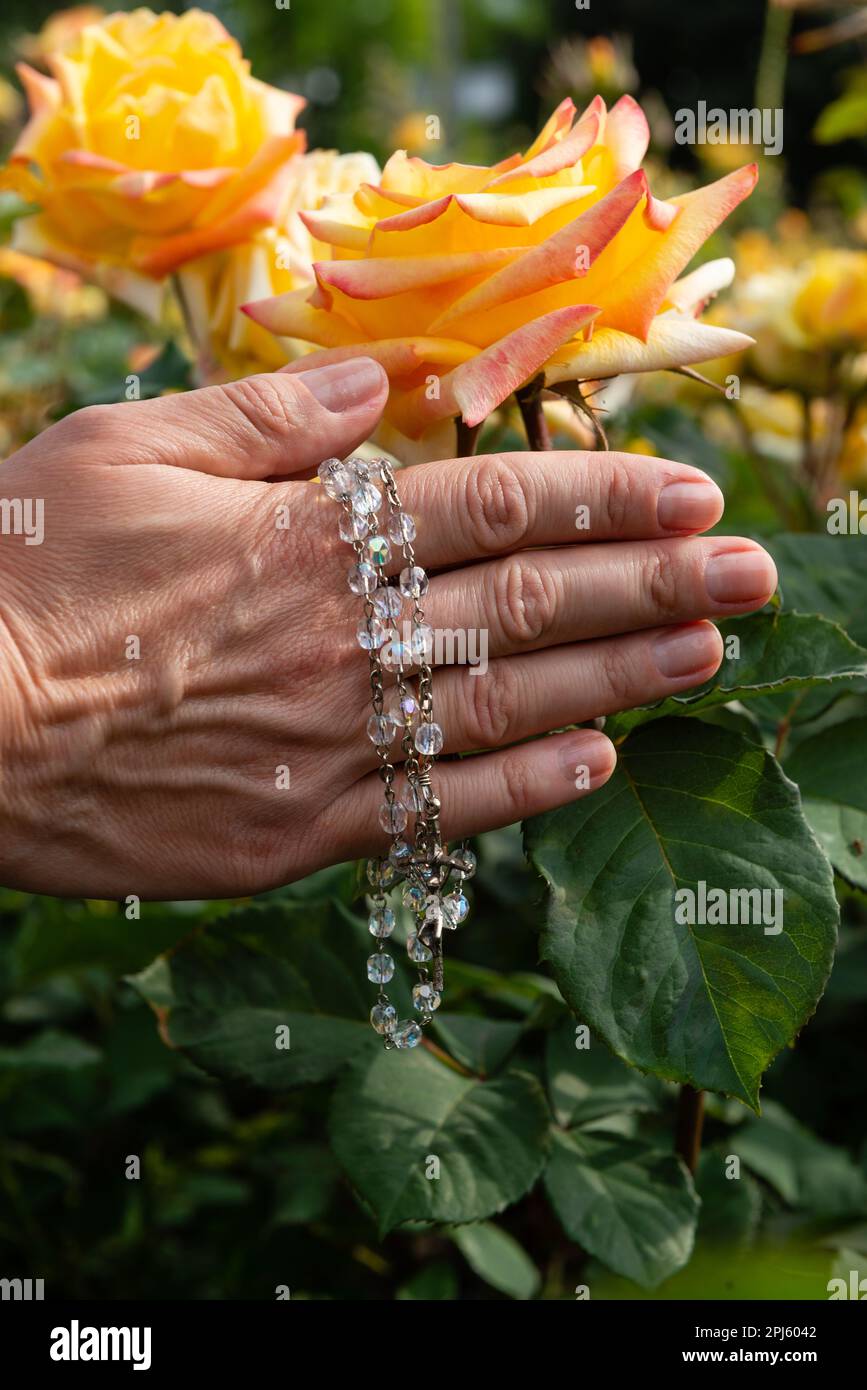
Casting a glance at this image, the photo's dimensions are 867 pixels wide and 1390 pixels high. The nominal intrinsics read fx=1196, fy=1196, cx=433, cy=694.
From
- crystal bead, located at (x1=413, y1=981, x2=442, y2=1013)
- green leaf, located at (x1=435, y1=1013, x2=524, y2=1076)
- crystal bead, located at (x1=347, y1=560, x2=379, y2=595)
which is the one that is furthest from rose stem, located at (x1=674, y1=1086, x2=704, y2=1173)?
crystal bead, located at (x1=347, y1=560, x2=379, y2=595)

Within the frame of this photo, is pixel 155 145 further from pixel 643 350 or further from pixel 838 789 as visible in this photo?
pixel 838 789

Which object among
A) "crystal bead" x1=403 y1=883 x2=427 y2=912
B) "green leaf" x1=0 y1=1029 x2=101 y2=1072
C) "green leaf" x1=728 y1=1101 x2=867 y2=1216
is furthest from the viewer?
"green leaf" x1=0 y1=1029 x2=101 y2=1072

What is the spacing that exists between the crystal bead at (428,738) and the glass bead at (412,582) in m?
0.08

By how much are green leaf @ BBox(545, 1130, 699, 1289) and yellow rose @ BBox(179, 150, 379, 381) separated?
2.10 ft

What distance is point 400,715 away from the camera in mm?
689

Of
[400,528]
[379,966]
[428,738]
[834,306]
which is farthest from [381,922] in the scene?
[834,306]

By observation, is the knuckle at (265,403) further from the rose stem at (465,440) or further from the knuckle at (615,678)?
the knuckle at (615,678)

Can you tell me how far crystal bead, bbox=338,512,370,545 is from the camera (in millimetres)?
673

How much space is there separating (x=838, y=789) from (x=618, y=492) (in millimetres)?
291

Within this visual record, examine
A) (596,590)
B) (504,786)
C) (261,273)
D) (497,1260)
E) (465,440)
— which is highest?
(261,273)

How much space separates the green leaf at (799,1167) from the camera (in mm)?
1065

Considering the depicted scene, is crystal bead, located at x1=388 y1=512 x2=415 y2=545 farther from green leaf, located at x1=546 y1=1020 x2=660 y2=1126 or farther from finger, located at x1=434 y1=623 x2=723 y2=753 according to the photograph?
green leaf, located at x1=546 y1=1020 x2=660 y2=1126
